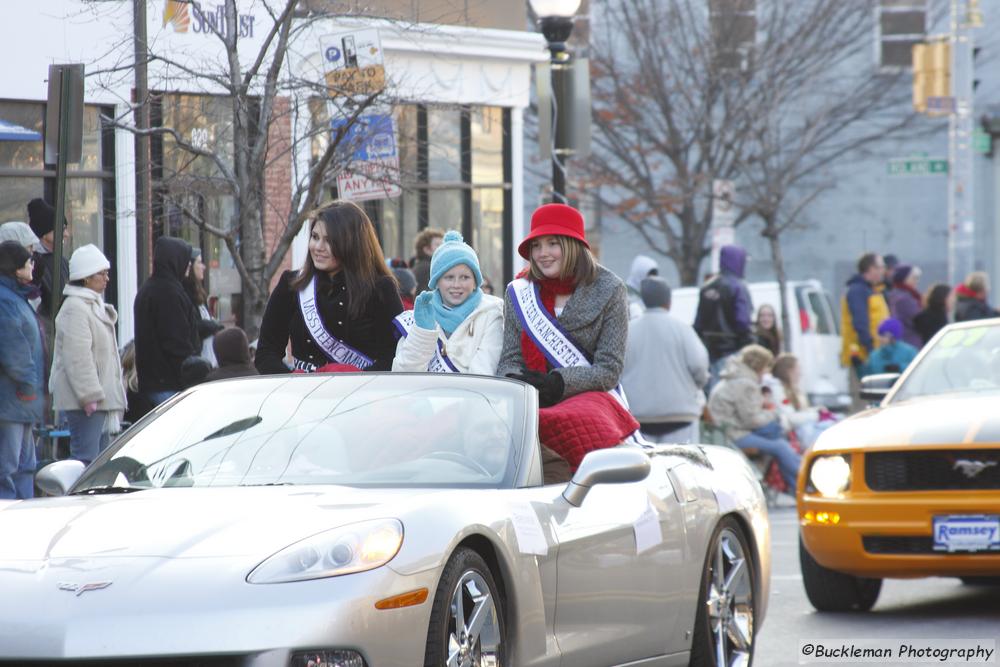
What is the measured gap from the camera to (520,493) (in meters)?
6.05

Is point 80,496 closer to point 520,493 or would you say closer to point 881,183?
point 520,493

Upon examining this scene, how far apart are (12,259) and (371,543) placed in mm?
6822

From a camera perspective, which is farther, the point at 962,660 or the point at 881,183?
the point at 881,183

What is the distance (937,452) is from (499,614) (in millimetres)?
4092

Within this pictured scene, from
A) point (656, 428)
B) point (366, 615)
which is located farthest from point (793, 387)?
point (366, 615)

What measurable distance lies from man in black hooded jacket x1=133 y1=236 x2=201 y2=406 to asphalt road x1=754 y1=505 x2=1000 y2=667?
4067 mm

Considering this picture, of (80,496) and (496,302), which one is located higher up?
(496,302)

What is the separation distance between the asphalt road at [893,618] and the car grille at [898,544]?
0.36 meters

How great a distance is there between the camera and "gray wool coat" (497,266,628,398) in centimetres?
785

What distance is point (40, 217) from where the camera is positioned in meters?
16.0

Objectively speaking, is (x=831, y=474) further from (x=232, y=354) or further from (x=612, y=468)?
(x=232, y=354)

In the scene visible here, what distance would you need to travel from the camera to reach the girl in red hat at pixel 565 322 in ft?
25.3

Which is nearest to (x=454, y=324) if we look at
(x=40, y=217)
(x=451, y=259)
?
(x=451, y=259)

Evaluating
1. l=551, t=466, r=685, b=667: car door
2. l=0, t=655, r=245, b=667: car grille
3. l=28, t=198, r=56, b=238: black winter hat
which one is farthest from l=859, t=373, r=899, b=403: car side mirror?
l=28, t=198, r=56, b=238: black winter hat
